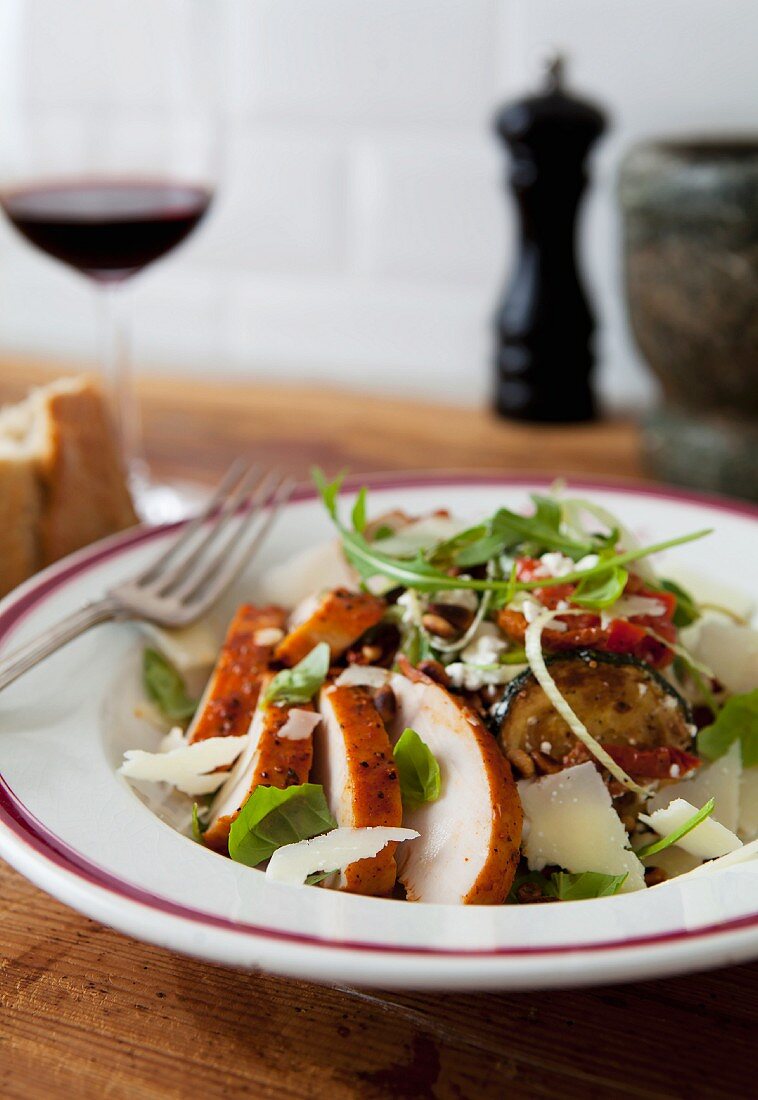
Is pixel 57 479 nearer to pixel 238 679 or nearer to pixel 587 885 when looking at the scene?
pixel 238 679

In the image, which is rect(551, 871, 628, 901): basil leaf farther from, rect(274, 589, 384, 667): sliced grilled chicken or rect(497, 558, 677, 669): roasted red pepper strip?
rect(274, 589, 384, 667): sliced grilled chicken

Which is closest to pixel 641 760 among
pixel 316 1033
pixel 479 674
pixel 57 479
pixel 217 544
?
pixel 479 674

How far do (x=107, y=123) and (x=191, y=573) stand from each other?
→ 865mm

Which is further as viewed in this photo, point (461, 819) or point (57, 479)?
point (57, 479)

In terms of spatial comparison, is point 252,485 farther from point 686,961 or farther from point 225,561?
point 686,961

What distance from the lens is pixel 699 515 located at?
A: 1.60 metres

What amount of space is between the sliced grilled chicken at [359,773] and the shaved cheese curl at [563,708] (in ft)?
0.49

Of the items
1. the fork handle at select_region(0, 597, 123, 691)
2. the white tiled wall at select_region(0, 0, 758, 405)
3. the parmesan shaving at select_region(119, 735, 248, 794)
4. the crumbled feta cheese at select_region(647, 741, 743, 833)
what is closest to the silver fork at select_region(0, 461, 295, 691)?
the fork handle at select_region(0, 597, 123, 691)

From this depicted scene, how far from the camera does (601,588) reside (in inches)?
46.6

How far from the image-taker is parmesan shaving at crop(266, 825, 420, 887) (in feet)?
2.97

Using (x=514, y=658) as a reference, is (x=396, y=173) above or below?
above

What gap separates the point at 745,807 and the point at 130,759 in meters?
0.58

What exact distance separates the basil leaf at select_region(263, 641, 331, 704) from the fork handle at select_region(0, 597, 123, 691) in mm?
209

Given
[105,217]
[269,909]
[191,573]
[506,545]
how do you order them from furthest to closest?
1. [105,217]
2. [191,573]
3. [506,545]
4. [269,909]
